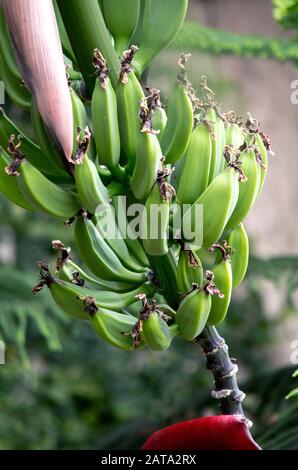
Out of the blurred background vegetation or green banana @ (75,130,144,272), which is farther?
the blurred background vegetation

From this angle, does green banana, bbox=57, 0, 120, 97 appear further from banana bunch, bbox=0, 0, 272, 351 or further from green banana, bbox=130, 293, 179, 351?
green banana, bbox=130, 293, 179, 351

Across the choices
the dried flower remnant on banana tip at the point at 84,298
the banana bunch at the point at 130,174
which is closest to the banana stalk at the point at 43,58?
the banana bunch at the point at 130,174

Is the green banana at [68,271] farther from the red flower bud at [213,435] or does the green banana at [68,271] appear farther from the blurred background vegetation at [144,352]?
the blurred background vegetation at [144,352]

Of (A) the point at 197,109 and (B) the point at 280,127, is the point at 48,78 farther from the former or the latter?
(B) the point at 280,127

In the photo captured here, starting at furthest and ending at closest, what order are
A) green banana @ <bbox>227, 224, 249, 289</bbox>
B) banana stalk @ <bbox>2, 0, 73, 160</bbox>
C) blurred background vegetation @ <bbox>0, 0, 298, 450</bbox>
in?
blurred background vegetation @ <bbox>0, 0, 298, 450</bbox> → green banana @ <bbox>227, 224, 249, 289</bbox> → banana stalk @ <bbox>2, 0, 73, 160</bbox>

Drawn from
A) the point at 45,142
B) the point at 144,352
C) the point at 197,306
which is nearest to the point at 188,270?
the point at 197,306

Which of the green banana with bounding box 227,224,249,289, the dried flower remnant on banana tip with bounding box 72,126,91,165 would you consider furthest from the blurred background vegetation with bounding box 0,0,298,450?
the dried flower remnant on banana tip with bounding box 72,126,91,165

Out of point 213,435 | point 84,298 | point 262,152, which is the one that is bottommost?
point 213,435

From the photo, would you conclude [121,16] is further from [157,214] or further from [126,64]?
[157,214]
